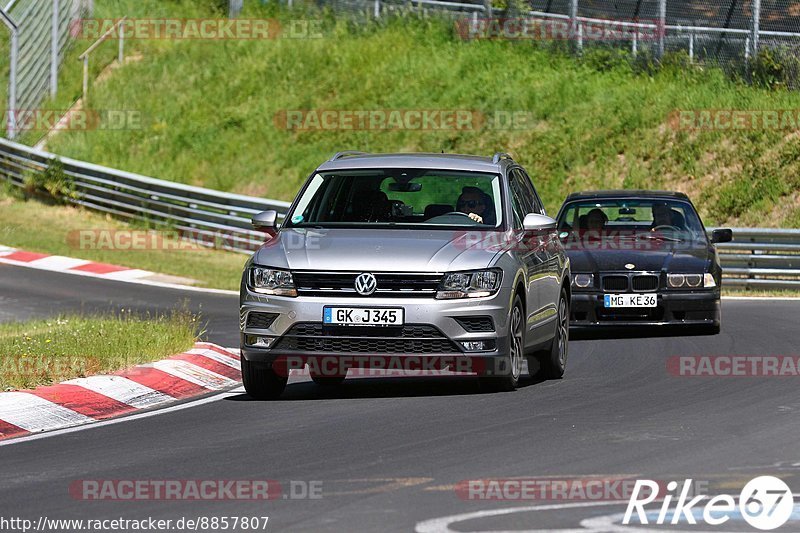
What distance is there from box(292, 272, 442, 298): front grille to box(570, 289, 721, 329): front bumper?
5.96 m

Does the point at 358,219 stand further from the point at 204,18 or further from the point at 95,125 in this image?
the point at 204,18

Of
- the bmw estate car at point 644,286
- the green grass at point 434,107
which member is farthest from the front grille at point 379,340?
the green grass at point 434,107

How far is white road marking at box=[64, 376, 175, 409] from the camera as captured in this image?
11.2m

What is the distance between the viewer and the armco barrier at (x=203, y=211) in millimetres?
24547

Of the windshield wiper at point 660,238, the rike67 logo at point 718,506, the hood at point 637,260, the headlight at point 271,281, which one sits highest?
the headlight at point 271,281

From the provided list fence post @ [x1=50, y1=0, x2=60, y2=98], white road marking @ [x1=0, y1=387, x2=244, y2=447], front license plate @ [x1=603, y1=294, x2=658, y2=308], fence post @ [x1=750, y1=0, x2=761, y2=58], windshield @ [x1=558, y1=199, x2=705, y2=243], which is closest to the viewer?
white road marking @ [x1=0, y1=387, x2=244, y2=447]

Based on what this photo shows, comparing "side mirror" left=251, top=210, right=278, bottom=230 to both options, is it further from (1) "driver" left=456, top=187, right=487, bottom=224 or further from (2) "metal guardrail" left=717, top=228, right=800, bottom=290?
(2) "metal guardrail" left=717, top=228, right=800, bottom=290

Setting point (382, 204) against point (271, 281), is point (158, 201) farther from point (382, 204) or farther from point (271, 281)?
point (271, 281)

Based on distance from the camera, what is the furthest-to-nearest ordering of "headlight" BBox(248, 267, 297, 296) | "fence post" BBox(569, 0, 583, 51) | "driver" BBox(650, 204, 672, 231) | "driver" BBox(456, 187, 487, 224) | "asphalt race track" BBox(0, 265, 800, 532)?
1. "fence post" BBox(569, 0, 583, 51)
2. "driver" BBox(650, 204, 672, 231)
3. "driver" BBox(456, 187, 487, 224)
4. "headlight" BBox(248, 267, 297, 296)
5. "asphalt race track" BBox(0, 265, 800, 532)

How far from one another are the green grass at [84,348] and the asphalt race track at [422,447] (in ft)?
3.70

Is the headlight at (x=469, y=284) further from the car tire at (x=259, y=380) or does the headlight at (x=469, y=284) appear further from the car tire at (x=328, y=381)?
the car tire at (x=328, y=381)

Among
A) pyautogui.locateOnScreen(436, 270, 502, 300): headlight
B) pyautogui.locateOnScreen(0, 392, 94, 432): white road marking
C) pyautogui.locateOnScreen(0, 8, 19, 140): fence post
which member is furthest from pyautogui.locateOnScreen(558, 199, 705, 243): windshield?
pyautogui.locateOnScreen(0, 8, 19, 140): fence post

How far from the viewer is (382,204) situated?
12180 millimetres

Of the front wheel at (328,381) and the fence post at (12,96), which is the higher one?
the fence post at (12,96)
